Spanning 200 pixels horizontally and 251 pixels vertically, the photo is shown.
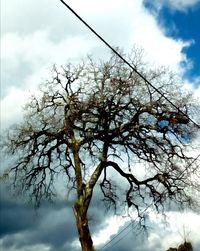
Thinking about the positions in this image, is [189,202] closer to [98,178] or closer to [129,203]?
[129,203]

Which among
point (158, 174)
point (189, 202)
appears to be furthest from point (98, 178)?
point (189, 202)

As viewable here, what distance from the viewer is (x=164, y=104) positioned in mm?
21422

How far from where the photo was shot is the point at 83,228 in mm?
19484

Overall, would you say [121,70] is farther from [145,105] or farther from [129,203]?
[129,203]

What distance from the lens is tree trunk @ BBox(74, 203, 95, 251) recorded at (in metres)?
19.1

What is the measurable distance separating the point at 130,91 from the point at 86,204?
5350 mm

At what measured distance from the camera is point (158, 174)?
71.6 ft

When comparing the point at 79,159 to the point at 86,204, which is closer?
the point at 86,204

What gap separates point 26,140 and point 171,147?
670 centimetres

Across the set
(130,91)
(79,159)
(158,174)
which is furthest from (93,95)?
(158,174)

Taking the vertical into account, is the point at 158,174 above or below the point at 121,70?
below

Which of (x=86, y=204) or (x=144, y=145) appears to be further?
(x=144, y=145)

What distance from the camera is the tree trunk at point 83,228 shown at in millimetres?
19141

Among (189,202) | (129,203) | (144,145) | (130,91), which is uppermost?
(130,91)
